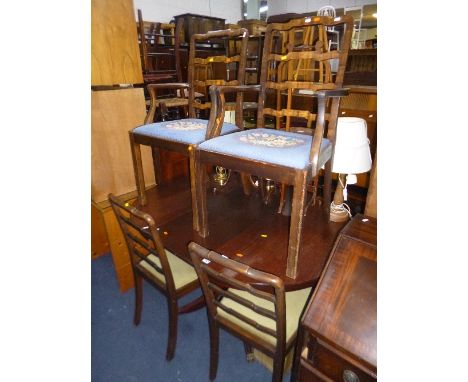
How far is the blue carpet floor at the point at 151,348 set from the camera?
147cm

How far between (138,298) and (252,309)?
95cm

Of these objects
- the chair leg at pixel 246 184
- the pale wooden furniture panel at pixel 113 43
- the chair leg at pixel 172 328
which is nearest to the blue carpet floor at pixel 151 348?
the chair leg at pixel 172 328

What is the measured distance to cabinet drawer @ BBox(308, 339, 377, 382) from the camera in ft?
2.52

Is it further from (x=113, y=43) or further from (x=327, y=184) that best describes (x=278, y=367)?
(x=113, y=43)

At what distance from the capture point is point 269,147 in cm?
118

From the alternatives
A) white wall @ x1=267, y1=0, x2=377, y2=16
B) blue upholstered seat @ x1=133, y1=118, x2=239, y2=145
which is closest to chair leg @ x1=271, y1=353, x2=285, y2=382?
blue upholstered seat @ x1=133, y1=118, x2=239, y2=145

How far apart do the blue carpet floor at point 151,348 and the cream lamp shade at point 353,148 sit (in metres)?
1.12

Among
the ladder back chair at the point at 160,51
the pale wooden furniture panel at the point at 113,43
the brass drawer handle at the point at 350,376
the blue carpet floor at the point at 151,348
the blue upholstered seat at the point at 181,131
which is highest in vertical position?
the ladder back chair at the point at 160,51

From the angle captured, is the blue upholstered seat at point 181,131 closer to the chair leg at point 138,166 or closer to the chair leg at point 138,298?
the chair leg at point 138,166

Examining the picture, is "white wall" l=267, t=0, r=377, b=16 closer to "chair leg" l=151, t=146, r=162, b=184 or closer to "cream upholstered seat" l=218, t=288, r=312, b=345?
"chair leg" l=151, t=146, r=162, b=184

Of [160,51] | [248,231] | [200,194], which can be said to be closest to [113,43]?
[200,194]
